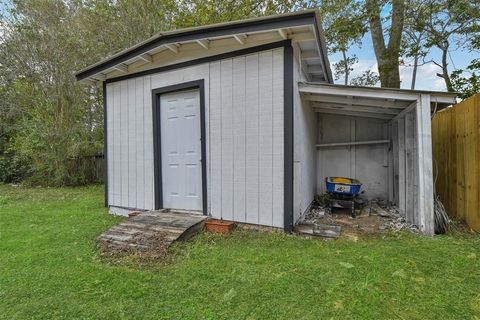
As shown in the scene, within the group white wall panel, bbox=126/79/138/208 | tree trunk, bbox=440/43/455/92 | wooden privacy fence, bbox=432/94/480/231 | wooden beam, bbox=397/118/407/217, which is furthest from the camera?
tree trunk, bbox=440/43/455/92

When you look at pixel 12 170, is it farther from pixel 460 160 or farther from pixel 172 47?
pixel 460 160

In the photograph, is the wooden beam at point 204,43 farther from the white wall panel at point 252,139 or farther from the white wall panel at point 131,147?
the white wall panel at point 131,147

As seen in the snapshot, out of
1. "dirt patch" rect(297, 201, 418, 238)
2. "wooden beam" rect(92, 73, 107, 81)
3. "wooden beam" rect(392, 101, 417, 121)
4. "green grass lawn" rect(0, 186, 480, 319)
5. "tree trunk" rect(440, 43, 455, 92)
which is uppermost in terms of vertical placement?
"tree trunk" rect(440, 43, 455, 92)

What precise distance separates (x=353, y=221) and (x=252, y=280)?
2.51 metres

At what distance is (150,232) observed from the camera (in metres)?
3.79

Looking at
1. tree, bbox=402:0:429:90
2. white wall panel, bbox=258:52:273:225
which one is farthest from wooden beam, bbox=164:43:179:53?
tree, bbox=402:0:429:90

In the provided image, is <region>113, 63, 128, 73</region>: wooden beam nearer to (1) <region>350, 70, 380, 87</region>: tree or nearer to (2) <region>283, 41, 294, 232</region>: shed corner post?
(2) <region>283, 41, 294, 232</region>: shed corner post

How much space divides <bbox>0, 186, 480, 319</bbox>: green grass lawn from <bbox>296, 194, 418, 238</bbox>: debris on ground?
0.30 m

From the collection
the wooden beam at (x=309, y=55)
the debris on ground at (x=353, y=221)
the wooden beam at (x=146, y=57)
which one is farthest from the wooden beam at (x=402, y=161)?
the wooden beam at (x=146, y=57)

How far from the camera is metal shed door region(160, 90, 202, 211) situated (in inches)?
183

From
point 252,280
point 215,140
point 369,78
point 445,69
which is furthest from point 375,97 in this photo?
point 369,78

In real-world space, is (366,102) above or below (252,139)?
above

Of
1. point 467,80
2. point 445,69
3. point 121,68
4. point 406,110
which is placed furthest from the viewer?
point 445,69

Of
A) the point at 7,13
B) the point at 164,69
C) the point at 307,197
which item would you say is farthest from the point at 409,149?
the point at 7,13
